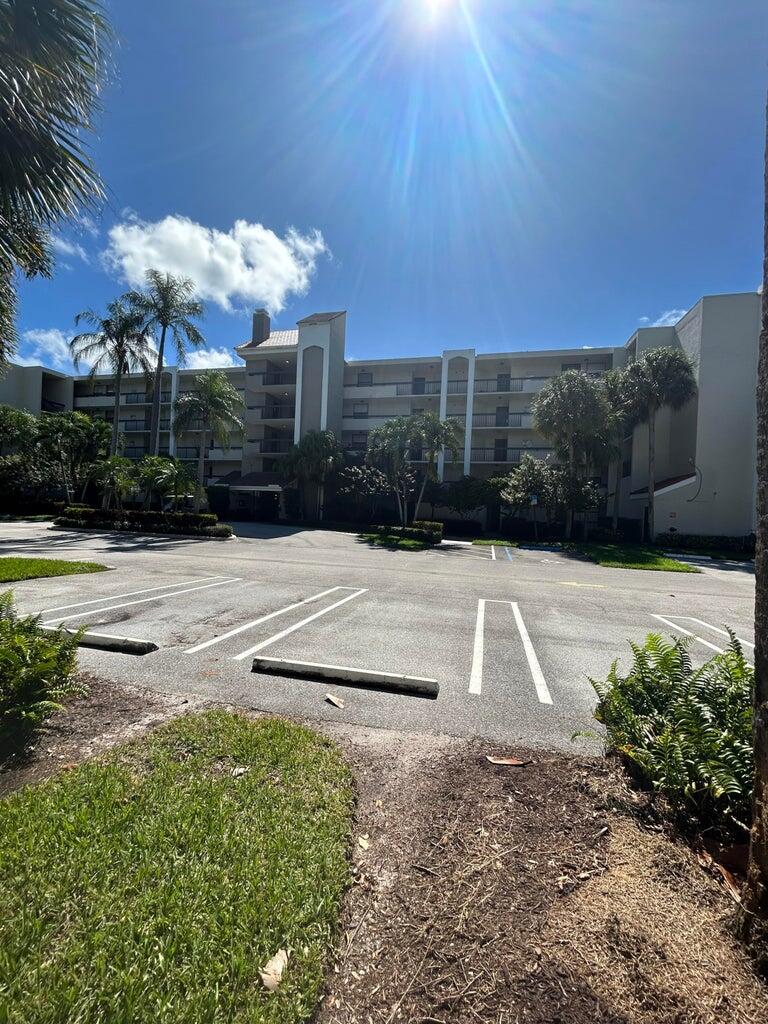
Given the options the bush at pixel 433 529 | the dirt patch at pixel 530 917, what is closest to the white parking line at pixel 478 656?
the dirt patch at pixel 530 917

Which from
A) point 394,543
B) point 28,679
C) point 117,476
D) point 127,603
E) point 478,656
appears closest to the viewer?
point 28,679

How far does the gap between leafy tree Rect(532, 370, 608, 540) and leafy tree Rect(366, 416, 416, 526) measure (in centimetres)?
885

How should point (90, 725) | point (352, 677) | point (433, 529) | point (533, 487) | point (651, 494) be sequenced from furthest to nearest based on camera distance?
point (533, 487) < point (651, 494) < point (433, 529) < point (352, 677) < point (90, 725)

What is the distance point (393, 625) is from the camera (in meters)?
7.63

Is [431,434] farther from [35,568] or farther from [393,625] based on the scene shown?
[393,625]

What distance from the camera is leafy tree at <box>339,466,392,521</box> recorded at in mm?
30828

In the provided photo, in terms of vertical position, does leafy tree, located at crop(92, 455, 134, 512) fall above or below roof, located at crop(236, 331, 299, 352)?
below

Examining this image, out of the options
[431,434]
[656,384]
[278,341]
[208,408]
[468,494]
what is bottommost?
[468,494]

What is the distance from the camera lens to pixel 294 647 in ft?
20.1

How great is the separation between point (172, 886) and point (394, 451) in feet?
89.0

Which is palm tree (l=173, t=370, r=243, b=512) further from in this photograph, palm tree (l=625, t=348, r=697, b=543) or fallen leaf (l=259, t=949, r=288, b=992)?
fallen leaf (l=259, t=949, r=288, b=992)

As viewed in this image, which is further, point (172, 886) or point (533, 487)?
point (533, 487)

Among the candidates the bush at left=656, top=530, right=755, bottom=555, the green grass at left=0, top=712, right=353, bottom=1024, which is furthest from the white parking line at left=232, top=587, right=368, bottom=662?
the bush at left=656, top=530, right=755, bottom=555

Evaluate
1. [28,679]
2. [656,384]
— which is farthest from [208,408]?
[656,384]
